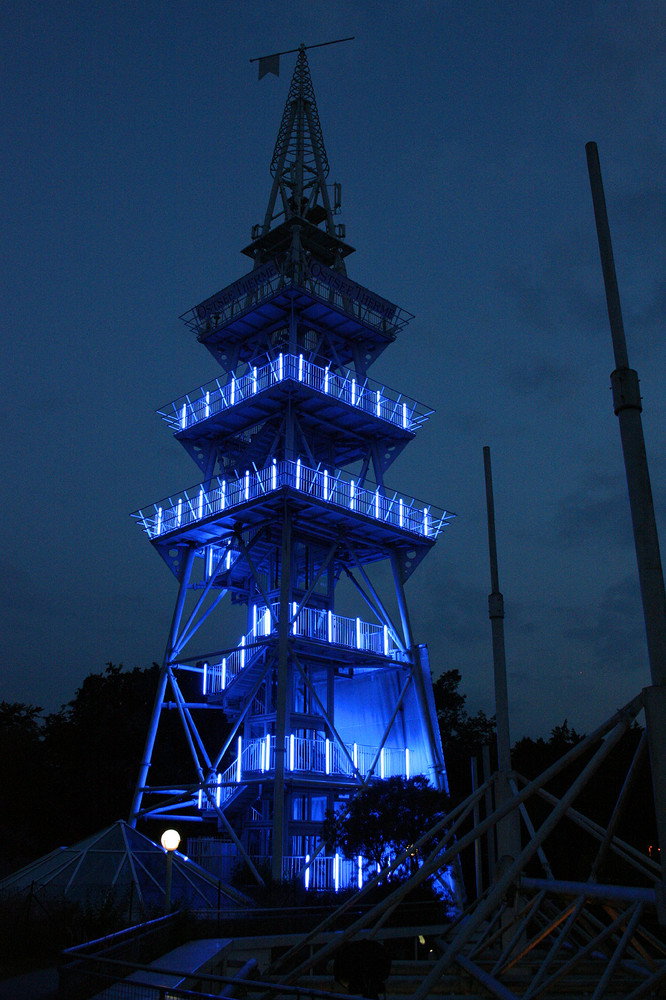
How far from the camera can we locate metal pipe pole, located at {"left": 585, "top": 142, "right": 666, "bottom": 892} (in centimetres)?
980

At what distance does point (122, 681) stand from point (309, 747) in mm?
23129

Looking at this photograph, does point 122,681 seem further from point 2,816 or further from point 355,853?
point 355,853

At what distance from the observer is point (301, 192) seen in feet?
139

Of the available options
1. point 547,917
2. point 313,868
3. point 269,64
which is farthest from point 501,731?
point 269,64

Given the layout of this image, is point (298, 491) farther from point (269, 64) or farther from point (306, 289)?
point (269, 64)

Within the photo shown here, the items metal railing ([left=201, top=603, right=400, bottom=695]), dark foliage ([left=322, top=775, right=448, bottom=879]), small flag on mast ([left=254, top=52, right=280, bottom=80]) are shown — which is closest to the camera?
dark foliage ([left=322, top=775, right=448, bottom=879])

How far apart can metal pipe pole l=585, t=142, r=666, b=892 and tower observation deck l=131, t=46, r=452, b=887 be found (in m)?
20.8

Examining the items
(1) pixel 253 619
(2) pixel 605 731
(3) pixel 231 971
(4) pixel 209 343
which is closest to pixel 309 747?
(1) pixel 253 619

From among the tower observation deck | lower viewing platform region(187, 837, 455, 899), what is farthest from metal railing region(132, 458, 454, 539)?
lower viewing platform region(187, 837, 455, 899)

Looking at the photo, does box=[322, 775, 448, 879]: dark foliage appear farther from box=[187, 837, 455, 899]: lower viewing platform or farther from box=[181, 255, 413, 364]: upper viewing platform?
box=[181, 255, 413, 364]: upper viewing platform

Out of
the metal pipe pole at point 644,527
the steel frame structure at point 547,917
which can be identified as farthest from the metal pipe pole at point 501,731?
the metal pipe pole at point 644,527

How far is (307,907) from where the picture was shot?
25.0 meters

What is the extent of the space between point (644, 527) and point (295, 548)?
93.1ft

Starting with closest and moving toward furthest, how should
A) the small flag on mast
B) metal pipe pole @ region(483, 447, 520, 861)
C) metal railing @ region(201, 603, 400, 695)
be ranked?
1. metal pipe pole @ region(483, 447, 520, 861)
2. metal railing @ region(201, 603, 400, 695)
3. the small flag on mast
